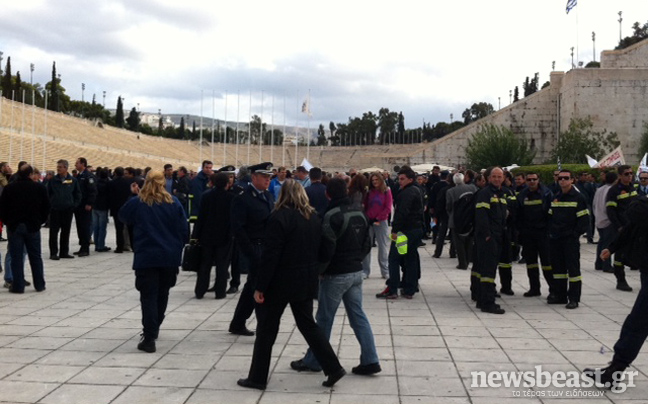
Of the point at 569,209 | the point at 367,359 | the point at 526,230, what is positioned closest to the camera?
the point at 367,359

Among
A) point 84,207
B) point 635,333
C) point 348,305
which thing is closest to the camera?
point 635,333

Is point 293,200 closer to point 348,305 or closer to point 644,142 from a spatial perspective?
point 348,305

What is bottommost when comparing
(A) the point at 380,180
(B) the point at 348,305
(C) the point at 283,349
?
(C) the point at 283,349

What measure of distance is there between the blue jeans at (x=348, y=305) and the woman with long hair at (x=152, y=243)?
1720 millimetres

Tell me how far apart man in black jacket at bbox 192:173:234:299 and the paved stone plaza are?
0.61 metres

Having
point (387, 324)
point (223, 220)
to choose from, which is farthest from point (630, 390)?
point (223, 220)

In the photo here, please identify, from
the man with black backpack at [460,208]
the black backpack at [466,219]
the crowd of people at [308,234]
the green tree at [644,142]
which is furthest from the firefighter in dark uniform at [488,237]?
the green tree at [644,142]

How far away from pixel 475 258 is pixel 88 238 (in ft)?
29.2

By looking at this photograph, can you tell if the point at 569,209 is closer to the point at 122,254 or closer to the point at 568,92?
the point at 122,254

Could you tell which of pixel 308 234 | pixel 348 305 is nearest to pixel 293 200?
pixel 308 234

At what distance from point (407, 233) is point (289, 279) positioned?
4.21 metres

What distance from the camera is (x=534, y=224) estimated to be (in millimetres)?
9023

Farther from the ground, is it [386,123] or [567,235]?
[386,123]

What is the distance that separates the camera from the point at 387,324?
7.36m
